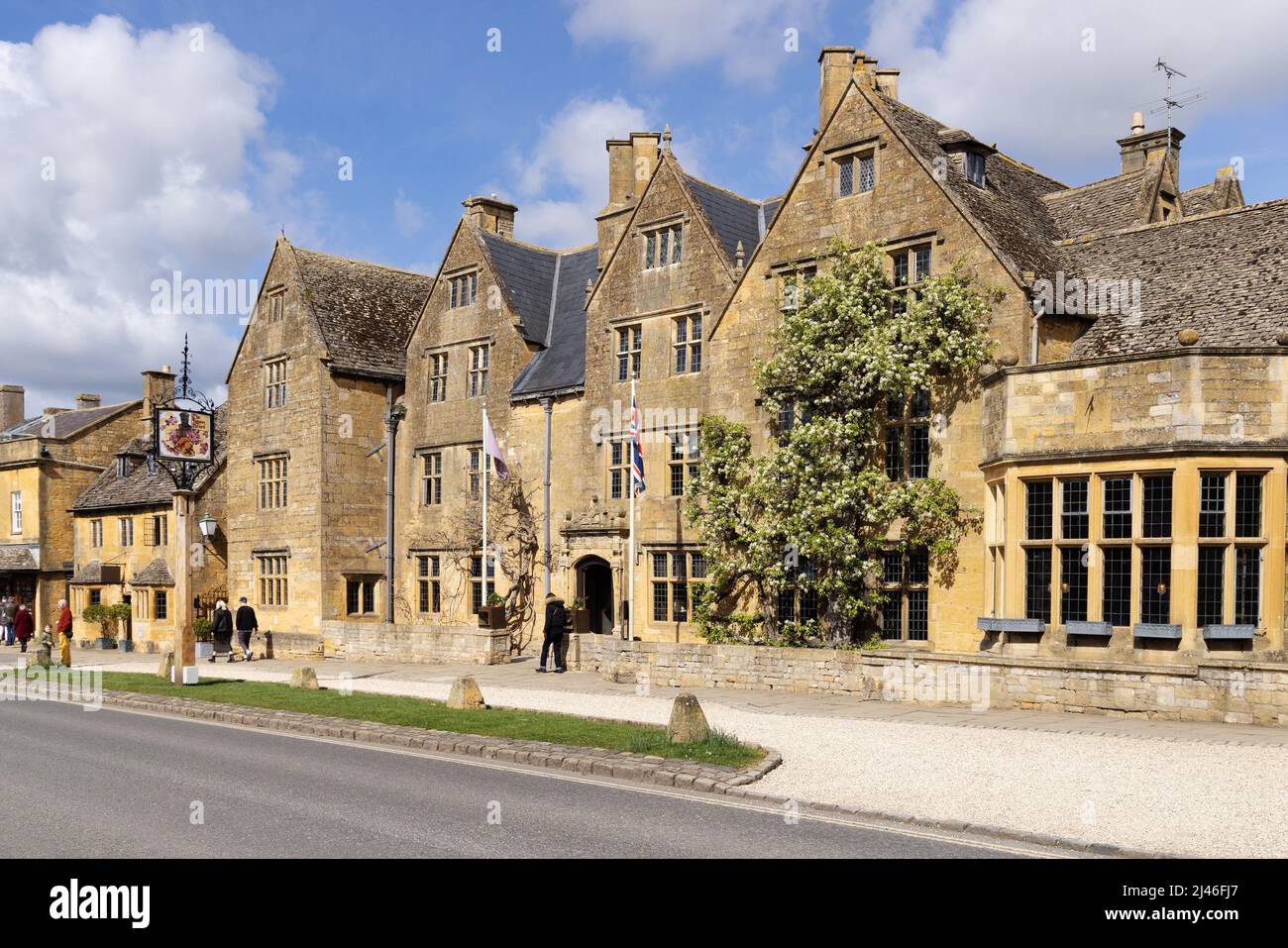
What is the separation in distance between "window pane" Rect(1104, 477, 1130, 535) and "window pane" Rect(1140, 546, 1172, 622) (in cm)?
49

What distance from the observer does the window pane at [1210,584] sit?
1775 cm

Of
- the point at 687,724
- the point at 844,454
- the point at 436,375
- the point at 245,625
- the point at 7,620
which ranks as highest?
the point at 436,375

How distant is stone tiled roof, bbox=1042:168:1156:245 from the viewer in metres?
25.7

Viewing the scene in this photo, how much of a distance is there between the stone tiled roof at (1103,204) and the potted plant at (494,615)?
17.0 meters

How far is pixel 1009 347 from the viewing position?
21.5 meters

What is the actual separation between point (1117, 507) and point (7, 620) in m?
45.7

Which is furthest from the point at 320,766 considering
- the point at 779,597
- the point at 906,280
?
the point at 906,280

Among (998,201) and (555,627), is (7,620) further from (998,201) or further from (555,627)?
(998,201)

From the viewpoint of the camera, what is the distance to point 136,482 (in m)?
45.3

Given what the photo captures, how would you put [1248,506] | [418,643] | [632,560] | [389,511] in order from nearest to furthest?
[1248,506] < [632,560] < [418,643] < [389,511]

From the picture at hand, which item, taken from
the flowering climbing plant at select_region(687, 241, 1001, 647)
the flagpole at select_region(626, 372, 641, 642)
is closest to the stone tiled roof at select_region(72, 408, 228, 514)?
the flagpole at select_region(626, 372, 641, 642)

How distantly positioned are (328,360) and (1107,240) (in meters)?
22.4

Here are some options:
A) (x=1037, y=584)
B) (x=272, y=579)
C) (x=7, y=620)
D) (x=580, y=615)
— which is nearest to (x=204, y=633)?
(x=272, y=579)
